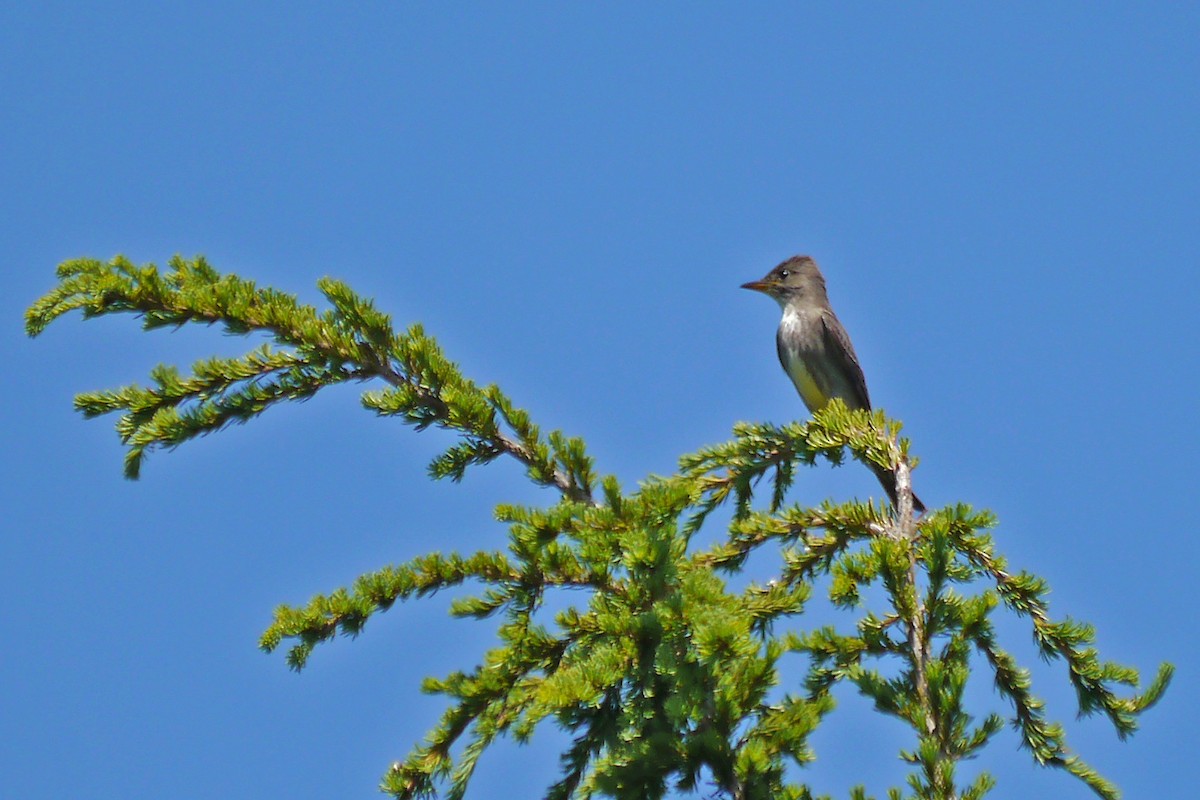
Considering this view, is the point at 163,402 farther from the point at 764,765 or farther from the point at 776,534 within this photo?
the point at 764,765

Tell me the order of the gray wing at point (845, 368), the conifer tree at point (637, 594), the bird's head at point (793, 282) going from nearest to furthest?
the conifer tree at point (637, 594), the gray wing at point (845, 368), the bird's head at point (793, 282)

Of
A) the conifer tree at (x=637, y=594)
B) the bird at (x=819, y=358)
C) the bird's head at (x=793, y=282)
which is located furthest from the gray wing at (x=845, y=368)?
the conifer tree at (x=637, y=594)

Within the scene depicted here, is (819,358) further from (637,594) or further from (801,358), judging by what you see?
(637,594)

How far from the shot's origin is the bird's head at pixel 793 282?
10.2 metres

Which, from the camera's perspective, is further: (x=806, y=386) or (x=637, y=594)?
(x=806, y=386)

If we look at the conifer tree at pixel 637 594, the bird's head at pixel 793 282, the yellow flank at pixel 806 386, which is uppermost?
the bird's head at pixel 793 282

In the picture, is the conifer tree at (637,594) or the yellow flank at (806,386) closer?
the conifer tree at (637,594)

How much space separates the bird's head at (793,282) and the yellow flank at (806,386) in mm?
899

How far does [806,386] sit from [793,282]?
1.27 m

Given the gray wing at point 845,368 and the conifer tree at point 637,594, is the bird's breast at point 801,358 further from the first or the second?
the conifer tree at point 637,594

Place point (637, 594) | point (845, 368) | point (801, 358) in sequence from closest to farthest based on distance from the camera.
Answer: point (637, 594) → point (845, 368) → point (801, 358)

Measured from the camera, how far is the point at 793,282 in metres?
10.2

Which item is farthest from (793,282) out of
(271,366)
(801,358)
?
(271,366)

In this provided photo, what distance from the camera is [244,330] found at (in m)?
4.17
